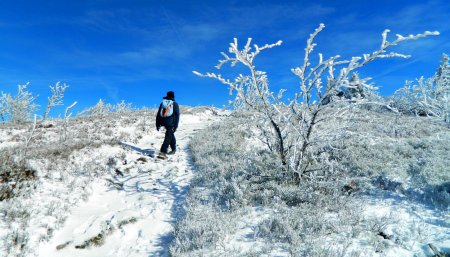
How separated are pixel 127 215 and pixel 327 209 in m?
4.25

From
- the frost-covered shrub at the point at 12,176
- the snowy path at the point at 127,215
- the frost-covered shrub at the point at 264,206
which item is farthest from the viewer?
the frost-covered shrub at the point at 12,176

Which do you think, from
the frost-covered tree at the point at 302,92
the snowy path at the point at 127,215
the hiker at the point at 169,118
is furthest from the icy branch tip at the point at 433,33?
the hiker at the point at 169,118

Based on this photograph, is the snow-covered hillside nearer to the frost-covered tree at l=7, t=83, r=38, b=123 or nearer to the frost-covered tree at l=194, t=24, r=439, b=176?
the frost-covered tree at l=194, t=24, r=439, b=176

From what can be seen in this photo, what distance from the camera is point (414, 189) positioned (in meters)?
6.71

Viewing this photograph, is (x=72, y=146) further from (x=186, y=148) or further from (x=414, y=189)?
(x=414, y=189)

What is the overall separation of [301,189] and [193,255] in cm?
302

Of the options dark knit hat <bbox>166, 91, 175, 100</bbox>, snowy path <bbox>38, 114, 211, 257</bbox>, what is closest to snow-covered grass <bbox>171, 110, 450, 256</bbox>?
snowy path <bbox>38, 114, 211, 257</bbox>

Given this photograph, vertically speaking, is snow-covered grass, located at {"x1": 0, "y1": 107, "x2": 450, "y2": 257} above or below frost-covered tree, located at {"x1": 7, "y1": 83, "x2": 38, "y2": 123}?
below

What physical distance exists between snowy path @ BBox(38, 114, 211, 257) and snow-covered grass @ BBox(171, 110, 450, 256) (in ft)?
1.86

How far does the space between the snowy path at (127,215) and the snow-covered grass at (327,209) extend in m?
0.57

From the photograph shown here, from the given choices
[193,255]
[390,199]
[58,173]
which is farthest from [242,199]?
[58,173]

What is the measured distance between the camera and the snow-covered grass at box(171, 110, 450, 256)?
4.83 metres

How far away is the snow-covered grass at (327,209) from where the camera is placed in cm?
483

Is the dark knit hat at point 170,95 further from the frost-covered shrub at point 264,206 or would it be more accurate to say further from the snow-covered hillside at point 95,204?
the frost-covered shrub at point 264,206
